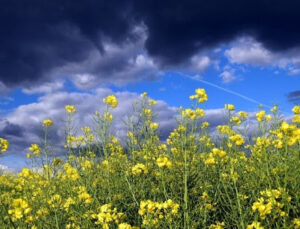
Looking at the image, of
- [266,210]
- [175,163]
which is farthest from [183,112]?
[266,210]

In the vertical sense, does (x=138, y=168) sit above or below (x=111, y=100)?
below

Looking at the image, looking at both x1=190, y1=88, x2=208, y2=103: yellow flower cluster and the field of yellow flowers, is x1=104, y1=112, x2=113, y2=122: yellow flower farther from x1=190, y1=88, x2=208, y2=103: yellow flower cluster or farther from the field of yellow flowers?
x1=190, y1=88, x2=208, y2=103: yellow flower cluster

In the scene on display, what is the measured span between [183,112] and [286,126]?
3.72ft

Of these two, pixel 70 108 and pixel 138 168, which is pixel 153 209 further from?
pixel 70 108

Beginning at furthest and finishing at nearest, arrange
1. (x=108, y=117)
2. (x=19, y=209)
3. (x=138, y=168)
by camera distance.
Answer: (x=108, y=117) → (x=138, y=168) → (x=19, y=209)

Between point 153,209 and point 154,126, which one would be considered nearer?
point 153,209

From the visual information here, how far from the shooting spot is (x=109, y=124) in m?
4.11

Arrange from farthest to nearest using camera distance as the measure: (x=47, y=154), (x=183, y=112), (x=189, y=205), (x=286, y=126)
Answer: (x=47, y=154) < (x=183, y=112) < (x=189, y=205) < (x=286, y=126)

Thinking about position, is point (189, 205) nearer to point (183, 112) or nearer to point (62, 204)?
point (183, 112)

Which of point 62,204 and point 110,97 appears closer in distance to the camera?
point 62,204

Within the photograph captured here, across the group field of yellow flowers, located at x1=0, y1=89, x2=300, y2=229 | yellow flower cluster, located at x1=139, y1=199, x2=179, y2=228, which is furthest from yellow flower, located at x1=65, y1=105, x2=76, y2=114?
yellow flower cluster, located at x1=139, y1=199, x2=179, y2=228

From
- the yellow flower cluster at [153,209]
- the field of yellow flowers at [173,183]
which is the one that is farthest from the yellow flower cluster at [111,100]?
the yellow flower cluster at [153,209]

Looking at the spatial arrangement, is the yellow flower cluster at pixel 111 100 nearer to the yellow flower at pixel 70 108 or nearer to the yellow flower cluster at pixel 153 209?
the yellow flower at pixel 70 108

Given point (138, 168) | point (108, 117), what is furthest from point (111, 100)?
point (138, 168)
